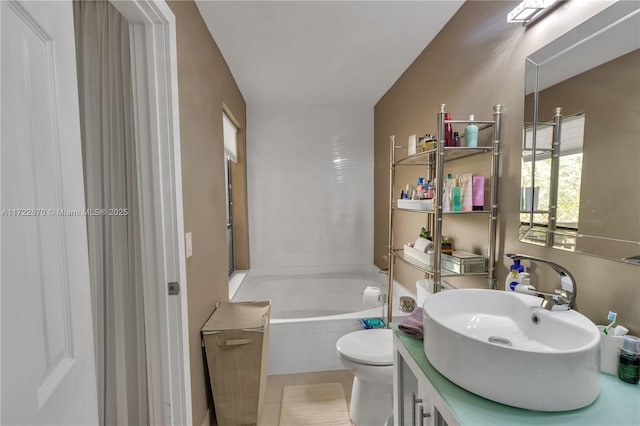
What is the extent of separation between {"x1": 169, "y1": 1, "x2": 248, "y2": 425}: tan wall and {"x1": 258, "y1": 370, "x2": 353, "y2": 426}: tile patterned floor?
426mm

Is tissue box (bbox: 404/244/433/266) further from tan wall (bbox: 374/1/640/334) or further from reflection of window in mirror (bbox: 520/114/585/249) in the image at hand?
reflection of window in mirror (bbox: 520/114/585/249)

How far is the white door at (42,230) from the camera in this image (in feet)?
1.31

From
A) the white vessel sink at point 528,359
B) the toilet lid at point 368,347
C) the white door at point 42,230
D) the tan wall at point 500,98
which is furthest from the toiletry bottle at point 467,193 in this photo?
the white door at point 42,230

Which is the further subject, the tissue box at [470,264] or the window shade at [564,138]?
the tissue box at [470,264]

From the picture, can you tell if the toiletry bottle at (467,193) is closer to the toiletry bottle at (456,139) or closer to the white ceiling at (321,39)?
the toiletry bottle at (456,139)

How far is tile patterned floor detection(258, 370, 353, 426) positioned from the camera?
1.87 metres

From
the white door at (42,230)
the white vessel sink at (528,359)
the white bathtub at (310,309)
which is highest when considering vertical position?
the white door at (42,230)

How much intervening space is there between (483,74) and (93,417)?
2.01m

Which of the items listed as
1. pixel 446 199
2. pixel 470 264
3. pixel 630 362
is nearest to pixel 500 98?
pixel 446 199

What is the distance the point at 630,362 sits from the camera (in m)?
0.79

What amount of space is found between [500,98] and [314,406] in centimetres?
208

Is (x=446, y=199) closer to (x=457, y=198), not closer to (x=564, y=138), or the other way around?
(x=457, y=198)

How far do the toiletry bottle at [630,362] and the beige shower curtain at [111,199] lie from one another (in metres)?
1.72

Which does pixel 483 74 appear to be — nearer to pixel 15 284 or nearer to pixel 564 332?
pixel 564 332
